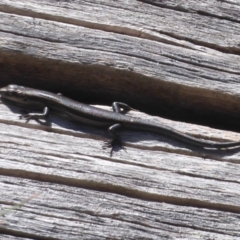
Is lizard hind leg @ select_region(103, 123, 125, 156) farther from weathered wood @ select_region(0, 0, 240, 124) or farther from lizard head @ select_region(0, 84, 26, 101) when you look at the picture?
lizard head @ select_region(0, 84, 26, 101)

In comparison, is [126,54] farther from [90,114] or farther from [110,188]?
[110,188]

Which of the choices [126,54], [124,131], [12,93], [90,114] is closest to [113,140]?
[124,131]

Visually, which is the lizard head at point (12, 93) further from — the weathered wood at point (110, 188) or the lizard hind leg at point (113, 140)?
the lizard hind leg at point (113, 140)

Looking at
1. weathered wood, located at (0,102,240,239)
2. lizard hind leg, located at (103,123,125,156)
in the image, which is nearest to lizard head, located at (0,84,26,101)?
weathered wood, located at (0,102,240,239)

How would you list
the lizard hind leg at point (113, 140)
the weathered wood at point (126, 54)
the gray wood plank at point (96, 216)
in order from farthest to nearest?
1. the weathered wood at point (126, 54)
2. the lizard hind leg at point (113, 140)
3. the gray wood plank at point (96, 216)

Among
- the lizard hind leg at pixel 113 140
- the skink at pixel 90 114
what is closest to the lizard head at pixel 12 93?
the skink at pixel 90 114

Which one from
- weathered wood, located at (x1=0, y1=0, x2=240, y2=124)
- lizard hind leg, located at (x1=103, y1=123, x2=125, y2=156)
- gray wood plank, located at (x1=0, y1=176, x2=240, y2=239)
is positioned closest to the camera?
gray wood plank, located at (x1=0, y1=176, x2=240, y2=239)

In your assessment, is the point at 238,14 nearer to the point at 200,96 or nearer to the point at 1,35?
the point at 200,96
